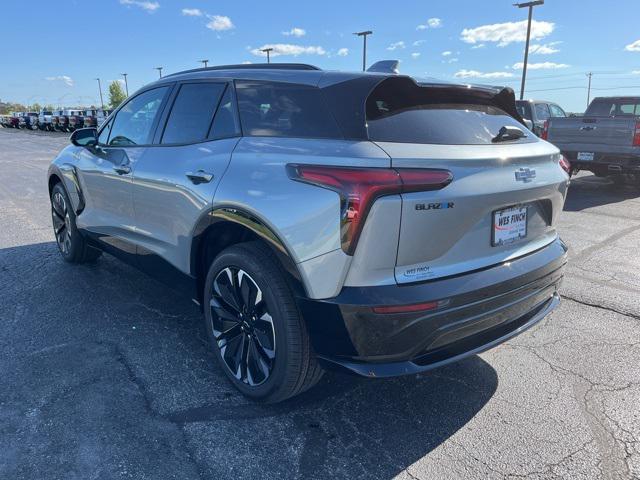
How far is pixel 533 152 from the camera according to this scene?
2605 mm

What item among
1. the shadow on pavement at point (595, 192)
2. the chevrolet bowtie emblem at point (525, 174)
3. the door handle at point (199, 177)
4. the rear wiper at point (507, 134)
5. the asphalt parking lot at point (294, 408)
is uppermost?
the rear wiper at point (507, 134)

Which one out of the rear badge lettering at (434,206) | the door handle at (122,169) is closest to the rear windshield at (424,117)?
the rear badge lettering at (434,206)

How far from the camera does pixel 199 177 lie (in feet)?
9.26

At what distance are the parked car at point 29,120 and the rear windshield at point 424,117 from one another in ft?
168

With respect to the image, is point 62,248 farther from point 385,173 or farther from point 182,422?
point 385,173

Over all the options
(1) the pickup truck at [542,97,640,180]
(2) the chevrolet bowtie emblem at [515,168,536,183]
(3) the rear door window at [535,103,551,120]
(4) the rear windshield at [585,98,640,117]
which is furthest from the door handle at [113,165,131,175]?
(3) the rear door window at [535,103,551,120]

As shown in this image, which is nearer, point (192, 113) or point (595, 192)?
point (192, 113)

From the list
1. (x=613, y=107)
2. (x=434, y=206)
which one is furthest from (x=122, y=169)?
(x=613, y=107)

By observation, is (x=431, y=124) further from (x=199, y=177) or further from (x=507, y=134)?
(x=199, y=177)

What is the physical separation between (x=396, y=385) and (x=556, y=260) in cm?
115

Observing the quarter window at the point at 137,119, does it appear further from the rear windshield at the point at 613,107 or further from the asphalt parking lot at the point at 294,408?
the rear windshield at the point at 613,107

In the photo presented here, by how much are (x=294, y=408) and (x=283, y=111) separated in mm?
1599

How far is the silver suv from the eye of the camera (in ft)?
6.86

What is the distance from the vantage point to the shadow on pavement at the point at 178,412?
226 cm
